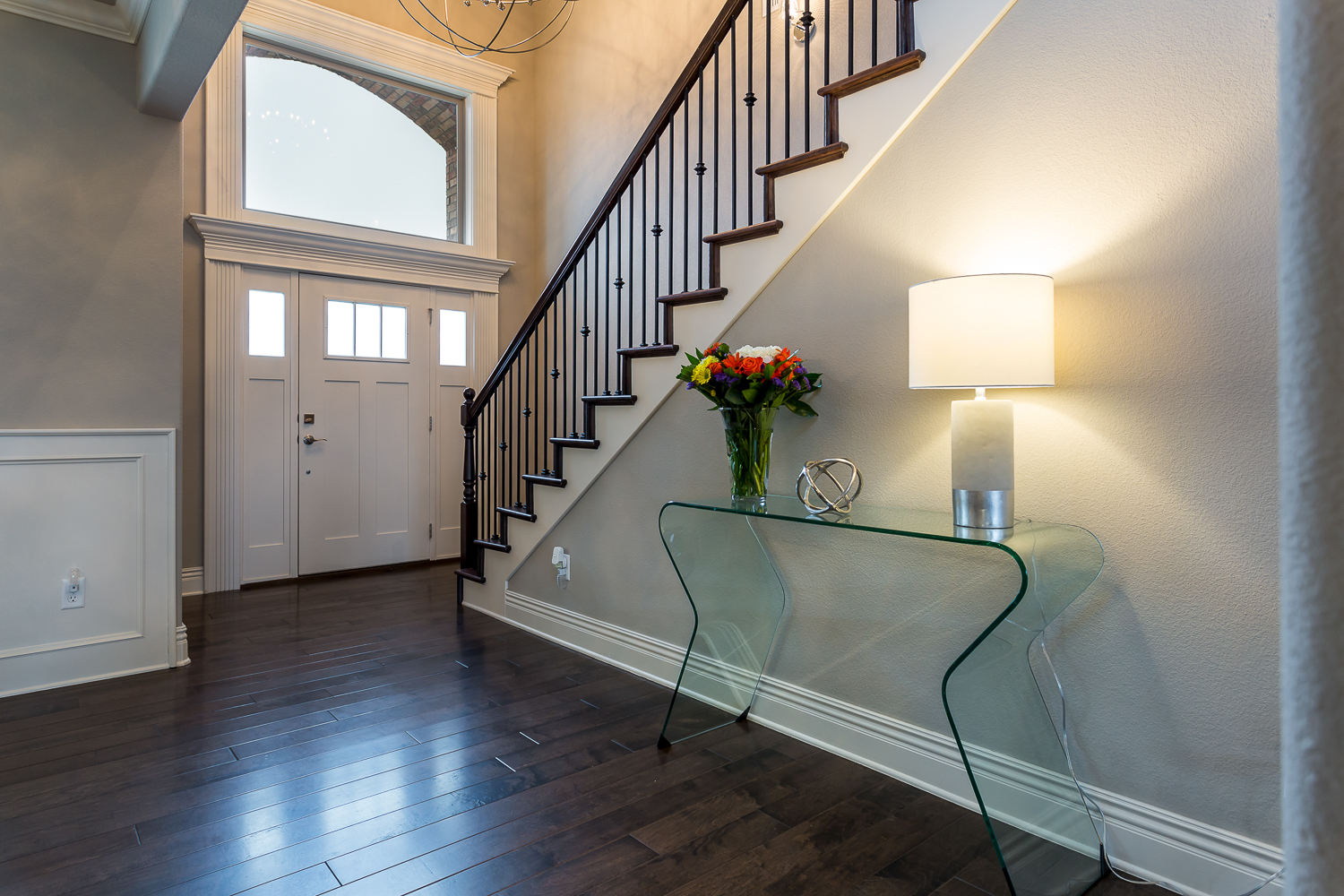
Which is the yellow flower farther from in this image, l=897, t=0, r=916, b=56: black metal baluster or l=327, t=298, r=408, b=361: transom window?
l=327, t=298, r=408, b=361: transom window

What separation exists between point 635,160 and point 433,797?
8.38 ft

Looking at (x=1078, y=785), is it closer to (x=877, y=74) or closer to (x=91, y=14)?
(x=877, y=74)

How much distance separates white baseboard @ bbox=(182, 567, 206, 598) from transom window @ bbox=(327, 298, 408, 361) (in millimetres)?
1593

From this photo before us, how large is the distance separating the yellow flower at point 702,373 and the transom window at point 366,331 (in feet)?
11.9

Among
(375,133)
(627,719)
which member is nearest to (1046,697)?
(627,719)

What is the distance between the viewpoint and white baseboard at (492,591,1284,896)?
178 cm

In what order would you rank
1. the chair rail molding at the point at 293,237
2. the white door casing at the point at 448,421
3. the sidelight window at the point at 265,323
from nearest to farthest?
the chair rail molding at the point at 293,237
the sidelight window at the point at 265,323
the white door casing at the point at 448,421

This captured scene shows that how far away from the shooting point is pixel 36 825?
2133 millimetres

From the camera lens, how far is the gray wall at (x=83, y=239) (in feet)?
10.2


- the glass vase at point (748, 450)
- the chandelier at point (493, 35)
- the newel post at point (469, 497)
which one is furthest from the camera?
the chandelier at point (493, 35)

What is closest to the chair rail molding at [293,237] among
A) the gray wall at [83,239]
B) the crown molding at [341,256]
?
the crown molding at [341,256]

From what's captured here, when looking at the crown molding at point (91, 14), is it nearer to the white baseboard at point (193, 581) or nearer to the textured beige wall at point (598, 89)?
the textured beige wall at point (598, 89)

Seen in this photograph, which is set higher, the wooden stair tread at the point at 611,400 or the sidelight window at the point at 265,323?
the sidelight window at the point at 265,323

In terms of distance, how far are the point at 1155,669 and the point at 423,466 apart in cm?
489
